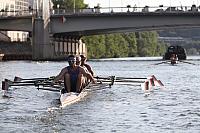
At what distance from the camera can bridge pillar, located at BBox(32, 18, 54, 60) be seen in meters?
102

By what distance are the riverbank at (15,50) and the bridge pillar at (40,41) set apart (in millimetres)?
5583

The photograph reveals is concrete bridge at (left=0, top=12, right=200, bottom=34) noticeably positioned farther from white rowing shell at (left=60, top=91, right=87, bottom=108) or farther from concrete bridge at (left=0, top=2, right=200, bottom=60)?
white rowing shell at (left=60, top=91, right=87, bottom=108)

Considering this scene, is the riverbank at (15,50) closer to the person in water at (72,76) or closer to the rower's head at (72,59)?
the person in water at (72,76)

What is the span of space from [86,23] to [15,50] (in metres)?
21.0

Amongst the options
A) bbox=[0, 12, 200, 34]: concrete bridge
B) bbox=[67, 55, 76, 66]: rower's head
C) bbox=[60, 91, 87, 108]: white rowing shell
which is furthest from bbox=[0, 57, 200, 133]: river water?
bbox=[0, 12, 200, 34]: concrete bridge

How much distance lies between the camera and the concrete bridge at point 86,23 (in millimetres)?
92938

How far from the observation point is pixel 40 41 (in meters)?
103

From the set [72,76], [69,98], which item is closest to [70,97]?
[69,98]

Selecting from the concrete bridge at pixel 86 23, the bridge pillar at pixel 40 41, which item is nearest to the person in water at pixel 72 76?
the concrete bridge at pixel 86 23

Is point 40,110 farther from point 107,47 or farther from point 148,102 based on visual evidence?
point 107,47

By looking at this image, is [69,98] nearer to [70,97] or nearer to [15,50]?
[70,97]

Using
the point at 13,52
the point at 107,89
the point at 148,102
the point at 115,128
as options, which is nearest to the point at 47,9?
the point at 13,52

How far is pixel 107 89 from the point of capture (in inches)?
1433

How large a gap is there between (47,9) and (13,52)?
13476mm
